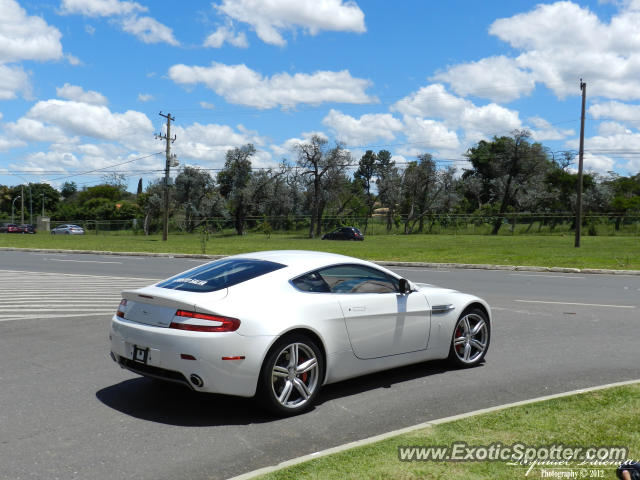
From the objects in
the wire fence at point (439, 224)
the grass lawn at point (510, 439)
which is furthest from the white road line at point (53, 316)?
the wire fence at point (439, 224)

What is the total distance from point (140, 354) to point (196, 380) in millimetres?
624

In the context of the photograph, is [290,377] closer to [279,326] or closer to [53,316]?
[279,326]

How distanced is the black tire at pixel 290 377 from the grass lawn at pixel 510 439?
3.57 ft

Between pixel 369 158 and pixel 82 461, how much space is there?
134392 mm

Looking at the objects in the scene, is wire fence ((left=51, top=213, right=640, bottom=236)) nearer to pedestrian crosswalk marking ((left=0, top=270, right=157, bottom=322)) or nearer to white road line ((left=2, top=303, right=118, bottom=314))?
pedestrian crosswalk marking ((left=0, top=270, right=157, bottom=322))

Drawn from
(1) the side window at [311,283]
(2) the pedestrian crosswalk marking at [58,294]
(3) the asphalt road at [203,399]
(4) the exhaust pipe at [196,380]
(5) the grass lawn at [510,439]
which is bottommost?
(2) the pedestrian crosswalk marking at [58,294]

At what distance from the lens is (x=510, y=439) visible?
4.47 m

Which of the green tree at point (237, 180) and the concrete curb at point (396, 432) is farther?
the green tree at point (237, 180)

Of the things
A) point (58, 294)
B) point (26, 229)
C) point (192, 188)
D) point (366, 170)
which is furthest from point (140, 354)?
point (366, 170)

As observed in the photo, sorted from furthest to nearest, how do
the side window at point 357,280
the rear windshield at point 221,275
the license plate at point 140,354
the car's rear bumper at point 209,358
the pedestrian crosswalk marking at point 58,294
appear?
the pedestrian crosswalk marking at point 58,294, the side window at point 357,280, the rear windshield at point 221,275, the license plate at point 140,354, the car's rear bumper at point 209,358

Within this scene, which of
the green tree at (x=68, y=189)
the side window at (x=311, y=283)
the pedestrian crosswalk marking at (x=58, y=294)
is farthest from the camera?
the green tree at (x=68, y=189)

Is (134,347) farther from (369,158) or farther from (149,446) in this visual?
(369,158)

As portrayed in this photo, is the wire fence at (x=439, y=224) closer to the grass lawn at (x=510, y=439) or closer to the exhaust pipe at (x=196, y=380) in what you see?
the grass lawn at (x=510, y=439)

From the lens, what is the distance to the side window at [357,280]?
6102 mm
